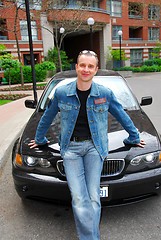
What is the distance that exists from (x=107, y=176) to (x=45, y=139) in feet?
2.73

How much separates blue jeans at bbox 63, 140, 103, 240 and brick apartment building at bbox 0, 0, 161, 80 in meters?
25.3

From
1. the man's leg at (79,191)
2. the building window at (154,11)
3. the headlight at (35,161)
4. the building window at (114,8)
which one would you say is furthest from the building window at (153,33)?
the man's leg at (79,191)

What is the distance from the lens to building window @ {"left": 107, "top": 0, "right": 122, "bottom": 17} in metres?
35.0

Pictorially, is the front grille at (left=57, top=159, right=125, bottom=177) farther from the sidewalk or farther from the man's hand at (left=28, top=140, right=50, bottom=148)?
the sidewalk

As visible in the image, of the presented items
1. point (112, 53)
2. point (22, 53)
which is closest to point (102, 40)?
point (112, 53)

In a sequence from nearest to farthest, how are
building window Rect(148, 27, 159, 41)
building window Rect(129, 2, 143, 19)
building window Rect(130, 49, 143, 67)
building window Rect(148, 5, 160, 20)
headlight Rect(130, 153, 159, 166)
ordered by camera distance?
headlight Rect(130, 153, 159, 166)
building window Rect(148, 5, 160, 20)
building window Rect(129, 2, 143, 19)
building window Rect(130, 49, 143, 67)
building window Rect(148, 27, 159, 41)

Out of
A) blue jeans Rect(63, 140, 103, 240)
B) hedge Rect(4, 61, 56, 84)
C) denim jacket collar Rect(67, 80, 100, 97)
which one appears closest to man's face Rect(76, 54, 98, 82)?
denim jacket collar Rect(67, 80, 100, 97)

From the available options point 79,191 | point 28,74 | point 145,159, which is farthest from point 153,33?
point 79,191

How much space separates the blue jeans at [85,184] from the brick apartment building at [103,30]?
25276 millimetres

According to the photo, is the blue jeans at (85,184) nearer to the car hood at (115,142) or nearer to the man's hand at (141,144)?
the car hood at (115,142)

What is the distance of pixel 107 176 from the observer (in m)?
2.38

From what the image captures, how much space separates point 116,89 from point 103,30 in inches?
1309

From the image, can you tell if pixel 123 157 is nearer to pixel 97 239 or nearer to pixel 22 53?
pixel 97 239

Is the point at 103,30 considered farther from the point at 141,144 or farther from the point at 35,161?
the point at 35,161
